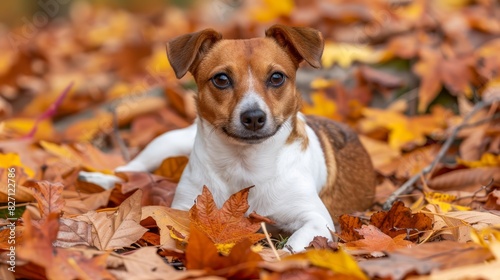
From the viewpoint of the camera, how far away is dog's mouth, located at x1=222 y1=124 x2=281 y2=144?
4.05 metres

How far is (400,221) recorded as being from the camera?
12.7 ft

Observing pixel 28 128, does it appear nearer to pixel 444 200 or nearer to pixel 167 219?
pixel 167 219

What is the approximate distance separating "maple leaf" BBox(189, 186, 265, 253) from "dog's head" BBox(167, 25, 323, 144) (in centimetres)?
49

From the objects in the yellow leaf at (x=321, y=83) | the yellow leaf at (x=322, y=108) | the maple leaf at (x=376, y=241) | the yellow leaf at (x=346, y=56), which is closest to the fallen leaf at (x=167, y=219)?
the maple leaf at (x=376, y=241)

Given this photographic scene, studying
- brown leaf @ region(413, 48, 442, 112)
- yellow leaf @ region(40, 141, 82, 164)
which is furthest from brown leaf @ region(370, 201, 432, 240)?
brown leaf @ region(413, 48, 442, 112)

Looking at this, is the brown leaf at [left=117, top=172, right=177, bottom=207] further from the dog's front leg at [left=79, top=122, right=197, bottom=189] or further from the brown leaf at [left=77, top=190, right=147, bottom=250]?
the brown leaf at [left=77, top=190, right=147, bottom=250]

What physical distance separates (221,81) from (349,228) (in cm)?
112

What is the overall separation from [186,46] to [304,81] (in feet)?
11.2

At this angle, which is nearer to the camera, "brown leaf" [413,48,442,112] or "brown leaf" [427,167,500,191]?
"brown leaf" [427,167,500,191]

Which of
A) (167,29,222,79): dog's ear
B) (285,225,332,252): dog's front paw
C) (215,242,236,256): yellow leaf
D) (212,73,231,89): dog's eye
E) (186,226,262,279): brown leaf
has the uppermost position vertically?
(167,29,222,79): dog's ear


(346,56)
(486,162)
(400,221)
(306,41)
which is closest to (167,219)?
(400,221)

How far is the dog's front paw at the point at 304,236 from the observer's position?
3826 millimetres

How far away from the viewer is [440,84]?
22.4ft

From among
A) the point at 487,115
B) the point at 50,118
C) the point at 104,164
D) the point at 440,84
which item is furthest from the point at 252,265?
the point at 50,118
